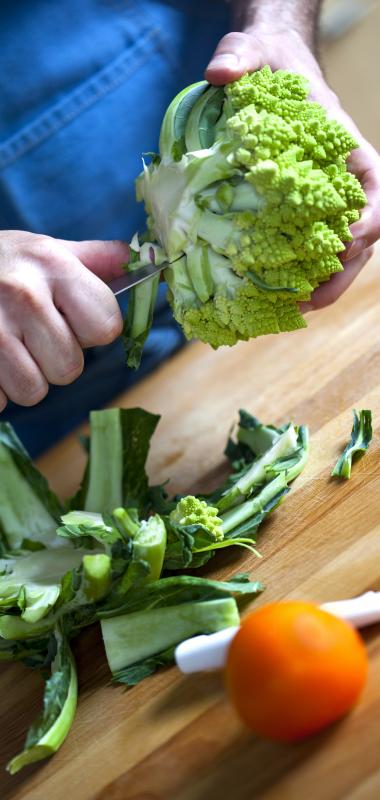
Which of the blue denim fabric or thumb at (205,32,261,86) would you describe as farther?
the blue denim fabric

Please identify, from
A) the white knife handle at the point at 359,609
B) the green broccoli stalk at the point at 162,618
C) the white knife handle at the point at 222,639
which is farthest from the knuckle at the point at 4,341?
the white knife handle at the point at 359,609

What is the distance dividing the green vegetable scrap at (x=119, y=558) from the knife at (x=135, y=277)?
31 centimetres

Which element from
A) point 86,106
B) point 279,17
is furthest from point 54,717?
point 279,17

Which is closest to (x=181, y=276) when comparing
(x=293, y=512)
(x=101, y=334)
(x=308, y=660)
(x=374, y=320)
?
(x=101, y=334)

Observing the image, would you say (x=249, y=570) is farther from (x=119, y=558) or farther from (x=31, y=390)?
(x=31, y=390)

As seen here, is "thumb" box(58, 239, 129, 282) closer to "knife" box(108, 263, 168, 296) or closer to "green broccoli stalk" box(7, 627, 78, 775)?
"knife" box(108, 263, 168, 296)

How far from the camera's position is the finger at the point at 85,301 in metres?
1.54

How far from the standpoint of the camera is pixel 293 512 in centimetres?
157

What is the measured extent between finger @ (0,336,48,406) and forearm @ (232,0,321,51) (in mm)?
860

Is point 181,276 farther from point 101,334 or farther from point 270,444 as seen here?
point 270,444

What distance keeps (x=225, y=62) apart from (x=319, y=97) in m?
0.26

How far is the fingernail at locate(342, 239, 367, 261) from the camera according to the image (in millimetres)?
1616

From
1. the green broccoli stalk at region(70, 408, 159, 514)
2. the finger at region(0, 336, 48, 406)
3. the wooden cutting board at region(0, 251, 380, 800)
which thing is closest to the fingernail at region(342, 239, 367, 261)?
the wooden cutting board at region(0, 251, 380, 800)

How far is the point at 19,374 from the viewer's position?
157 centimetres
